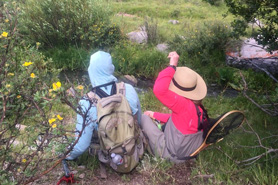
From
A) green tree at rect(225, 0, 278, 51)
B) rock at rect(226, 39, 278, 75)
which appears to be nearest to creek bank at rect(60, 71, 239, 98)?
rock at rect(226, 39, 278, 75)

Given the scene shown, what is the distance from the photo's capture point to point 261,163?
3408 mm

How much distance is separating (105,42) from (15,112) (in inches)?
252

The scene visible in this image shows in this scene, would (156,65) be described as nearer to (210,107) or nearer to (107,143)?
(210,107)

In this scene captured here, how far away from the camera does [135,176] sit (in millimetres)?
3531

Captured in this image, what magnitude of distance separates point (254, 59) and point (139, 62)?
Result: 2.83 meters

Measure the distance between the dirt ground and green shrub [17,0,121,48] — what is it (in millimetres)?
5346

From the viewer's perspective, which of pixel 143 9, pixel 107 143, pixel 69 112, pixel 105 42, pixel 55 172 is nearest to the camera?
pixel 107 143

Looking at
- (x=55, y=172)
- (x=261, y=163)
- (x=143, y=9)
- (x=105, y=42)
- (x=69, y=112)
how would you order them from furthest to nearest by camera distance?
1. (x=143, y=9)
2. (x=105, y=42)
3. (x=69, y=112)
4. (x=55, y=172)
5. (x=261, y=163)

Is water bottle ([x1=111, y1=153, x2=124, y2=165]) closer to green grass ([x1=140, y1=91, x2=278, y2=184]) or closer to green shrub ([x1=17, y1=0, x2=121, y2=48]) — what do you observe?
green grass ([x1=140, y1=91, x2=278, y2=184])

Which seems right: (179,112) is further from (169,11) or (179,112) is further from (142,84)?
(169,11)

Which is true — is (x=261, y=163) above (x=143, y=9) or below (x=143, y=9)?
above

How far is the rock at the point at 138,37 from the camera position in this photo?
9.46m

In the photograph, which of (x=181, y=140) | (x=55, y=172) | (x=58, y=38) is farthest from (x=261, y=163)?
(x=58, y=38)

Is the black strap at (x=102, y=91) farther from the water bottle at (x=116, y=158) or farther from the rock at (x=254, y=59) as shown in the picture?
the rock at (x=254, y=59)
